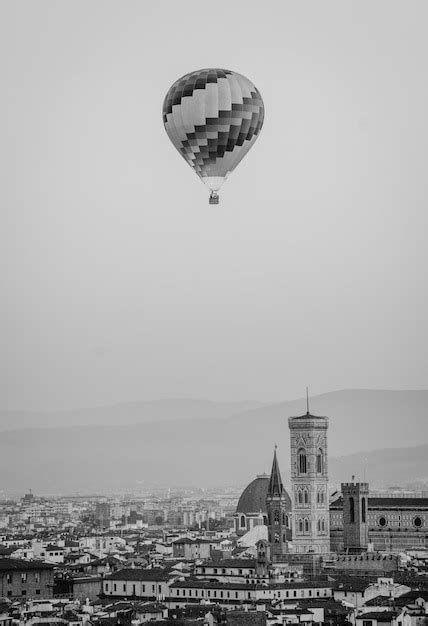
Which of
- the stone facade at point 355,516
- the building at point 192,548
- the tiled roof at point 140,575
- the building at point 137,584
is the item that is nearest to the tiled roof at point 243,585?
the building at point 137,584

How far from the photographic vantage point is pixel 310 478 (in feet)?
240

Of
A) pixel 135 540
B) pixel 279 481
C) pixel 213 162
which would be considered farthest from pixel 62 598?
pixel 135 540

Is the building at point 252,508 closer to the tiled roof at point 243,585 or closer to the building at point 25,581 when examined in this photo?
the tiled roof at point 243,585

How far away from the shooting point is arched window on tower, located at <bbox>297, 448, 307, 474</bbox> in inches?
2903

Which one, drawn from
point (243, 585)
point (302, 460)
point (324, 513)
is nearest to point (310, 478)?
point (302, 460)

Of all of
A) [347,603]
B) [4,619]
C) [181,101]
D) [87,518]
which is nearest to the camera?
[181,101]

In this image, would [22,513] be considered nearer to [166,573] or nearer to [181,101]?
[166,573]

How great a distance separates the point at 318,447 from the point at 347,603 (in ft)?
89.0

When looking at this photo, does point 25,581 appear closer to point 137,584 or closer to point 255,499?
point 137,584

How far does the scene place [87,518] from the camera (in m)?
125

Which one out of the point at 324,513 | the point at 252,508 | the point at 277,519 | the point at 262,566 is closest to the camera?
the point at 262,566

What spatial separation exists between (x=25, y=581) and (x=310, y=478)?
24.7 meters

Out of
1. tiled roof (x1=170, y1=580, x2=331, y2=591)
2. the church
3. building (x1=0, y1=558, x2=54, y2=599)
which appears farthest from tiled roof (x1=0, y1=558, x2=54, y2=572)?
the church

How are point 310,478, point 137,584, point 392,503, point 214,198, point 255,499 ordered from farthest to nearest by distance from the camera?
point 255,499 → point 392,503 → point 310,478 → point 137,584 → point 214,198
